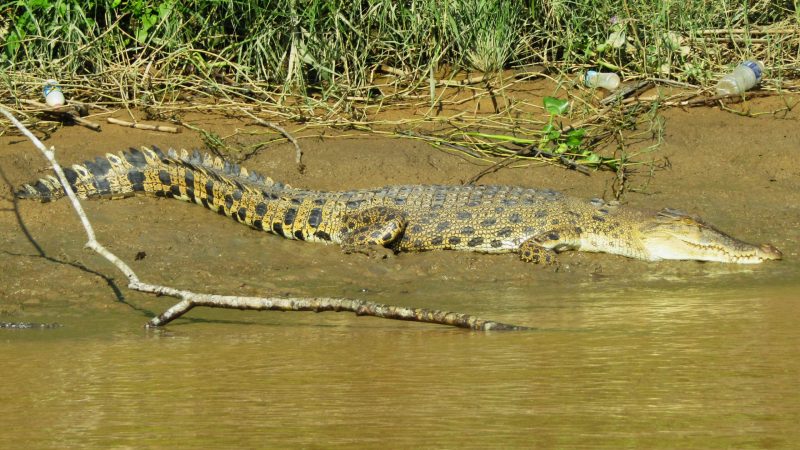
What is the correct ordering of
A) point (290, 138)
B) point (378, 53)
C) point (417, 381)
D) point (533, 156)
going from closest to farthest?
point (417, 381), point (290, 138), point (533, 156), point (378, 53)

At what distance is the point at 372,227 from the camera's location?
24.7ft

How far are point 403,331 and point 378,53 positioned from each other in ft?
14.7

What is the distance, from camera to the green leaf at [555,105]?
28.3 feet

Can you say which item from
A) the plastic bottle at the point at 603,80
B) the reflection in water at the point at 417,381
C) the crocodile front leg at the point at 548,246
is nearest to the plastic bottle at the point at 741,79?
the plastic bottle at the point at 603,80

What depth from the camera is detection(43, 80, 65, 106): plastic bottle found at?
837cm

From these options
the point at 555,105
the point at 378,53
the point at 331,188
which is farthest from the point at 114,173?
the point at 555,105

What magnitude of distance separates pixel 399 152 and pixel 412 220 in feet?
3.36

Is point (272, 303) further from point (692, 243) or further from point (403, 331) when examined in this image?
point (692, 243)

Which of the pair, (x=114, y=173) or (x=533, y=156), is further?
(x=533, y=156)

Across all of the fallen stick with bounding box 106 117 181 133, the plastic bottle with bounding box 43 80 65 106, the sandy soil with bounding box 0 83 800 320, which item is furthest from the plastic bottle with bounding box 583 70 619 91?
the plastic bottle with bounding box 43 80 65 106

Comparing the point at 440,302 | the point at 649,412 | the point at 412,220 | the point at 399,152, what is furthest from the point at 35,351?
the point at 399,152

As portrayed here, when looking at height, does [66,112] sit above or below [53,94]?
below

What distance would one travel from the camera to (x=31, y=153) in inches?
311

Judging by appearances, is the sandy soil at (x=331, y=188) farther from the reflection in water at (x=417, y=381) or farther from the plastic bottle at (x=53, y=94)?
the reflection in water at (x=417, y=381)
